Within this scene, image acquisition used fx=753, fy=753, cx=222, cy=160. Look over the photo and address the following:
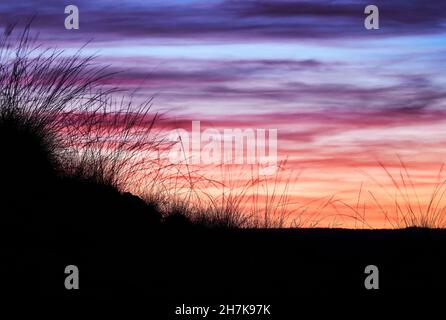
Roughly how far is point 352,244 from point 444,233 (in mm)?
656

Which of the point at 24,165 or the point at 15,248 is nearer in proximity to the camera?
the point at 15,248

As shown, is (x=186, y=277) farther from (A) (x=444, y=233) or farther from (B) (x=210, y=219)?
(A) (x=444, y=233)

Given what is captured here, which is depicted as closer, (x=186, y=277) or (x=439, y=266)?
(x=186, y=277)

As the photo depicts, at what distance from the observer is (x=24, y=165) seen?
15.7 feet

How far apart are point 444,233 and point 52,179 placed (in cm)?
272
